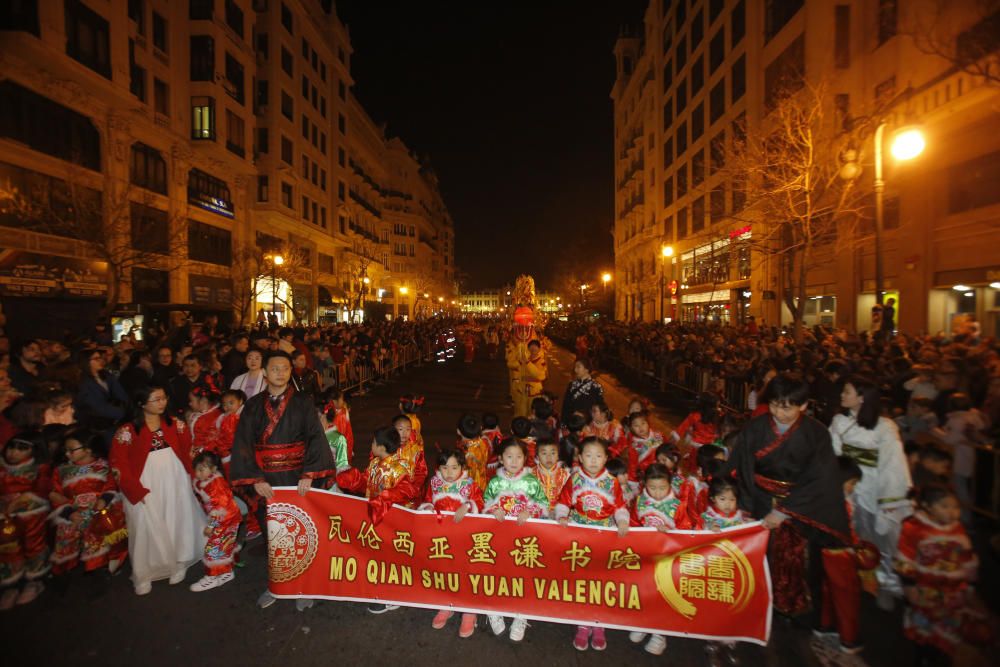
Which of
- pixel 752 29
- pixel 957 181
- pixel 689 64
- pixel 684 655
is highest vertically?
pixel 689 64

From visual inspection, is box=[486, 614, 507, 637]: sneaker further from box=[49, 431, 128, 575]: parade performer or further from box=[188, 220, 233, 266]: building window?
box=[188, 220, 233, 266]: building window

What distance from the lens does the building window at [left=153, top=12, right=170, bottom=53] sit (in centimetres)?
2247

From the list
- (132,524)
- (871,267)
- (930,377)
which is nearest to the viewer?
(132,524)

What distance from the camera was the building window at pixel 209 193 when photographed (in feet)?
81.7

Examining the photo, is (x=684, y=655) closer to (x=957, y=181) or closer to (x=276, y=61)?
(x=957, y=181)

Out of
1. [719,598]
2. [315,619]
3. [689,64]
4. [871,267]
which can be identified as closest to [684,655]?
[719,598]

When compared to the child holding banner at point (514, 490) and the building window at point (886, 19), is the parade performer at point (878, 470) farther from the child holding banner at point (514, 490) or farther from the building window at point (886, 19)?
the building window at point (886, 19)

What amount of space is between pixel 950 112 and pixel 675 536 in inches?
670

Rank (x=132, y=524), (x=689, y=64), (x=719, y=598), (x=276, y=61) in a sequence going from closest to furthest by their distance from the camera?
(x=719, y=598)
(x=132, y=524)
(x=276, y=61)
(x=689, y=64)

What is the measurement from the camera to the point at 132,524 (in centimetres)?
435

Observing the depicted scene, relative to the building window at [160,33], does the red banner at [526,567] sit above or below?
below

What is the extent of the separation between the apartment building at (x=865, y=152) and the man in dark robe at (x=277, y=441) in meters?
11.5

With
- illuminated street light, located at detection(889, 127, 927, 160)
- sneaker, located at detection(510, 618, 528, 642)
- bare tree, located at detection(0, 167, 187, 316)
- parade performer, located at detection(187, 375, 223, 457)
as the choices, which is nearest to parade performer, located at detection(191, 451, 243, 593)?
parade performer, located at detection(187, 375, 223, 457)

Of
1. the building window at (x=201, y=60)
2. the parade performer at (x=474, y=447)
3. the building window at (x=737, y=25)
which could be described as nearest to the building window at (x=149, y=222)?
the building window at (x=201, y=60)
